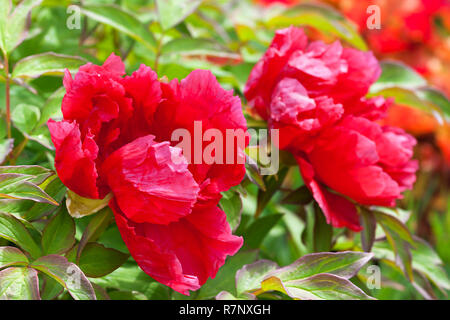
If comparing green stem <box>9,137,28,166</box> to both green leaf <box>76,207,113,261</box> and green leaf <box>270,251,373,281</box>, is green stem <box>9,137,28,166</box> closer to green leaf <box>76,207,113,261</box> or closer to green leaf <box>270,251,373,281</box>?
green leaf <box>76,207,113,261</box>

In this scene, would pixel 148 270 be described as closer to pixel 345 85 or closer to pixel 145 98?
pixel 145 98

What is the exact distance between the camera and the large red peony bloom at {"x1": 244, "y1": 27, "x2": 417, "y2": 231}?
0.43m

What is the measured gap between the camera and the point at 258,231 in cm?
52

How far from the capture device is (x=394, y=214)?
1.72 ft

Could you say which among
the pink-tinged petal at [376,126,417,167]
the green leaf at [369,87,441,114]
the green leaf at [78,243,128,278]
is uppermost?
the green leaf at [369,87,441,114]

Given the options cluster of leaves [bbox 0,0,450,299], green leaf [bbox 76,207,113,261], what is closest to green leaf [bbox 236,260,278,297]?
cluster of leaves [bbox 0,0,450,299]

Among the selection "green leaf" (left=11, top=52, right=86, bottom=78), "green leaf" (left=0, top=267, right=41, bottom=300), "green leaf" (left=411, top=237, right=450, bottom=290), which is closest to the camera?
"green leaf" (left=0, top=267, right=41, bottom=300)

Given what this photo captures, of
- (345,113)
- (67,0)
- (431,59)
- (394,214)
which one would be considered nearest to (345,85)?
(345,113)

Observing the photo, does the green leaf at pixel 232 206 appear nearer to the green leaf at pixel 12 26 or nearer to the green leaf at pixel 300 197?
the green leaf at pixel 300 197

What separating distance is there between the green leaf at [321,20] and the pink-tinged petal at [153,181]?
0.33 metres

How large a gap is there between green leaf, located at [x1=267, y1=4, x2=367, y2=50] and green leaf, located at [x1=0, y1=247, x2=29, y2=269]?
414 mm

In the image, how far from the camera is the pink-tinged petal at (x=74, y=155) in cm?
34

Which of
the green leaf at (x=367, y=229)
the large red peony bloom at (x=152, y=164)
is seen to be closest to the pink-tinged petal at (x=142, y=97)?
the large red peony bloom at (x=152, y=164)
